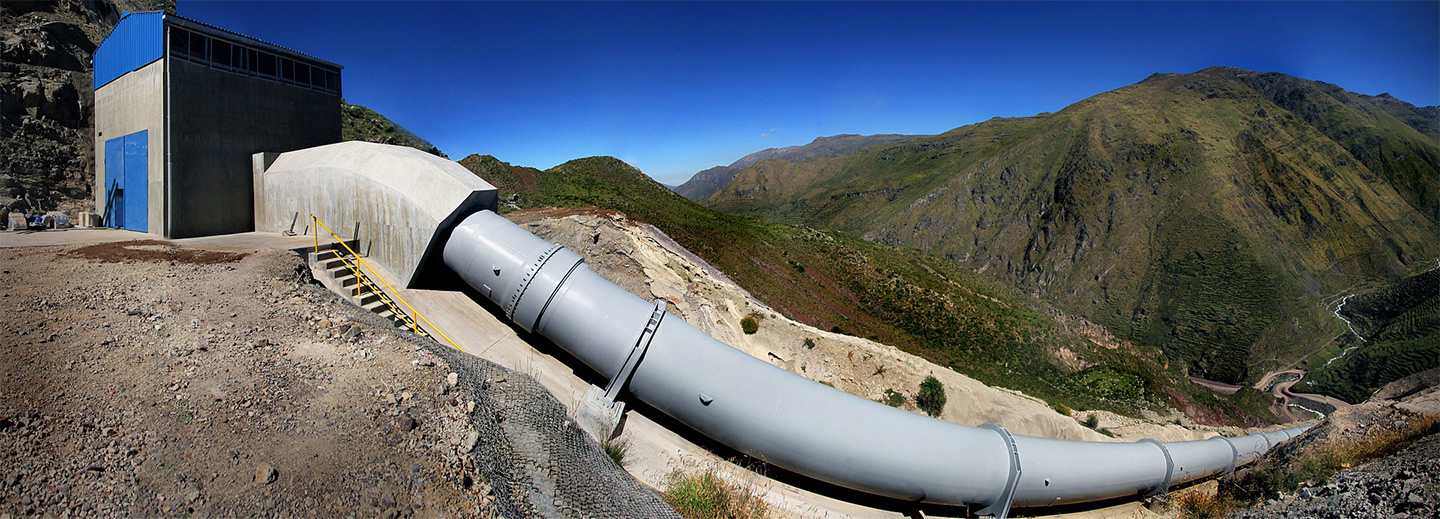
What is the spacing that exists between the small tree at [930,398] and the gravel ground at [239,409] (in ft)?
42.6

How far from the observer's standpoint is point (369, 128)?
33.3m

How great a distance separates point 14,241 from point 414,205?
32.0ft

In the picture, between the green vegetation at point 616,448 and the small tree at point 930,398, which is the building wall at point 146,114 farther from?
the small tree at point 930,398

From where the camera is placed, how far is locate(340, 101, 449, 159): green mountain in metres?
30.9

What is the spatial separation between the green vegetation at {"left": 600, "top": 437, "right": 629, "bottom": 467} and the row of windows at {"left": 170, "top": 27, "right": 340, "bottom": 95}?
14.8 m

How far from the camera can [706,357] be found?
9180mm

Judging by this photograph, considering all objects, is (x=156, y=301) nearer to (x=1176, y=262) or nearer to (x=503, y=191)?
(x=503, y=191)

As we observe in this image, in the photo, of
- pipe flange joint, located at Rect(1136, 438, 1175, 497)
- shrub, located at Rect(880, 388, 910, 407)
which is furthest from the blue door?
pipe flange joint, located at Rect(1136, 438, 1175, 497)

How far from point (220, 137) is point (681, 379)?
14.6m

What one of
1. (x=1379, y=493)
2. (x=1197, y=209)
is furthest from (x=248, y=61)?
(x=1197, y=209)

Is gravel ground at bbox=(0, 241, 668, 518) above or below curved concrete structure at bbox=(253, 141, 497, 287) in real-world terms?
below

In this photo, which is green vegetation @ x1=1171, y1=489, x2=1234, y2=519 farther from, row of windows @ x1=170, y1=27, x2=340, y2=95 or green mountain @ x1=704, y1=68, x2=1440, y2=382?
green mountain @ x1=704, y1=68, x2=1440, y2=382

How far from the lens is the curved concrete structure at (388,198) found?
10.6 metres

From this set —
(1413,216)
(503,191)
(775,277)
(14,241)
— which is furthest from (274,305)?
(1413,216)
